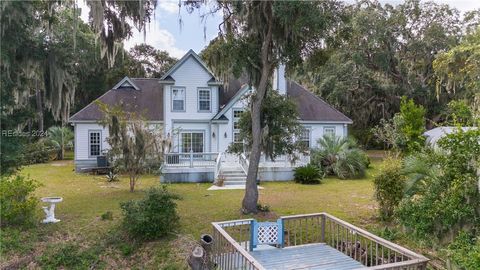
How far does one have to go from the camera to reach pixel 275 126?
11.3 metres

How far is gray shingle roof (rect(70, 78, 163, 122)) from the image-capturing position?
20.0 metres

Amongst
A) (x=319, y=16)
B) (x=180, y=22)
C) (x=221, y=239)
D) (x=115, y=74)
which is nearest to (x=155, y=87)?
(x=115, y=74)

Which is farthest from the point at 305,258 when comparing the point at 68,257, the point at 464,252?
the point at 68,257

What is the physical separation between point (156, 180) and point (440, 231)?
41.3ft

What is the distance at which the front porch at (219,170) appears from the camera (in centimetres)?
1599

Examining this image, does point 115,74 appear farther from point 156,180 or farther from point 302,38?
point 302,38

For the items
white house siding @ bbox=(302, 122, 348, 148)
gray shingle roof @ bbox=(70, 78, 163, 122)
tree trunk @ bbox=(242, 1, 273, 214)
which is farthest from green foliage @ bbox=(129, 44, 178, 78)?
tree trunk @ bbox=(242, 1, 273, 214)

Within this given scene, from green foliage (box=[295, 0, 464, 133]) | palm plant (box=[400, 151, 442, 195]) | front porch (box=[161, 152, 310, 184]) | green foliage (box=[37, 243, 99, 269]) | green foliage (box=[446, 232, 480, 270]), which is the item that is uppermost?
green foliage (box=[295, 0, 464, 133])

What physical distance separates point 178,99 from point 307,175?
8212 millimetres

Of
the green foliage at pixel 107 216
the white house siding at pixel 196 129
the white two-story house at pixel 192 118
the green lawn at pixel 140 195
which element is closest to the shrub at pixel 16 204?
the green lawn at pixel 140 195

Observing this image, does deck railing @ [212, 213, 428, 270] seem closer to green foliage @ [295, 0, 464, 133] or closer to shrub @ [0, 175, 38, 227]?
shrub @ [0, 175, 38, 227]

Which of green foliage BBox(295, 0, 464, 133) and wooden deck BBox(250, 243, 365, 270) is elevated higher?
green foliage BBox(295, 0, 464, 133)

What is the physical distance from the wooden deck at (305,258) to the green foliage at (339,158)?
33.5ft

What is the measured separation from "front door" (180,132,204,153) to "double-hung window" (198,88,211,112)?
1396mm
